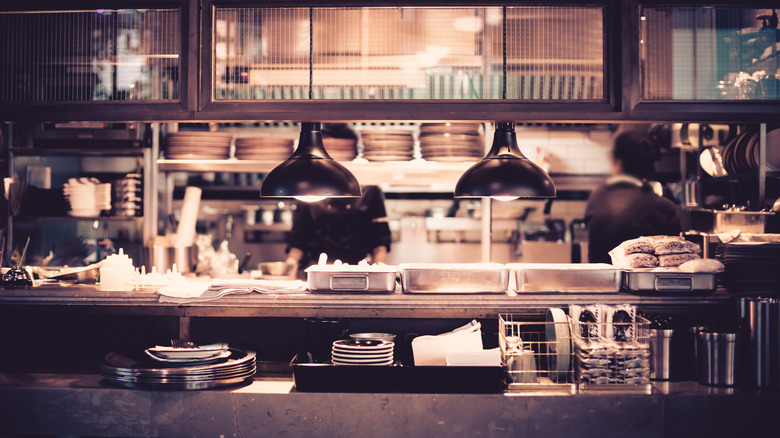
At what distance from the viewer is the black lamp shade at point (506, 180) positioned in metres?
2.96

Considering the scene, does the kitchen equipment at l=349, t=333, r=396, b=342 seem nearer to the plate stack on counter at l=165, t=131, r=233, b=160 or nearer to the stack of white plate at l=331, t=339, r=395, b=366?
the stack of white plate at l=331, t=339, r=395, b=366

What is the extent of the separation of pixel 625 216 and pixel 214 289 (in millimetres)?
3165

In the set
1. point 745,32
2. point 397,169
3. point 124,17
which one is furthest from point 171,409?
point 745,32

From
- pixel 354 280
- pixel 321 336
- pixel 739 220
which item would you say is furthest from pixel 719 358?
pixel 739 220

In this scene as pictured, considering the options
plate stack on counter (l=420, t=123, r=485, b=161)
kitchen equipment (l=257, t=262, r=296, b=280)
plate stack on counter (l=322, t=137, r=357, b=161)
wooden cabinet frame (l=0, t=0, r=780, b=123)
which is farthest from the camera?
kitchen equipment (l=257, t=262, r=296, b=280)

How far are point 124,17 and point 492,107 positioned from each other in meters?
1.82

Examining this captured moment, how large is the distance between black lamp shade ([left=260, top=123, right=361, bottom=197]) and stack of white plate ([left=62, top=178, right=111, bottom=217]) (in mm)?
2763

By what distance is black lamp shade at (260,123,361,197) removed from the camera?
296cm

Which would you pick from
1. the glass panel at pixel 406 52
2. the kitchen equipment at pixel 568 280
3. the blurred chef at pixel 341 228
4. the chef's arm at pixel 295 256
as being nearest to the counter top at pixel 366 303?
the kitchen equipment at pixel 568 280

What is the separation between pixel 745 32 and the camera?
3.14m

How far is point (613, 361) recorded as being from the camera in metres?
2.87

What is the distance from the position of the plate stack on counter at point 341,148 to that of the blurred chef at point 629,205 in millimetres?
1943

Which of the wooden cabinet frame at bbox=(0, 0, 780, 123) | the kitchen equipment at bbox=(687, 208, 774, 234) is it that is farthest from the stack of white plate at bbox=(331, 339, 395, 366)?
the kitchen equipment at bbox=(687, 208, 774, 234)

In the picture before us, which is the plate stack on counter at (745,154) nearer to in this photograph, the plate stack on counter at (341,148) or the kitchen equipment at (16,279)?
the plate stack on counter at (341,148)
